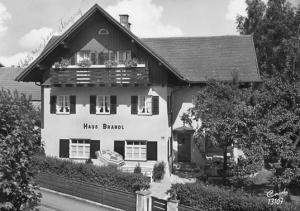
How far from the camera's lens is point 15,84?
45188 millimetres

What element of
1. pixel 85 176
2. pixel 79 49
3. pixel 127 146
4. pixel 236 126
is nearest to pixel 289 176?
pixel 236 126

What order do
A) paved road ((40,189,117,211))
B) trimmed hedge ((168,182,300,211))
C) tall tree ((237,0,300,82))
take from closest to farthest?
trimmed hedge ((168,182,300,211))
paved road ((40,189,117,211))
tall tree ((237,0,300,82))

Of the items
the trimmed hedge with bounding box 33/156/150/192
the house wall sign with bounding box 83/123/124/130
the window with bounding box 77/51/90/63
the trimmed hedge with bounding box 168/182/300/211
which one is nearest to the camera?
the trimmed hedge with bounding box 168/182/300/211

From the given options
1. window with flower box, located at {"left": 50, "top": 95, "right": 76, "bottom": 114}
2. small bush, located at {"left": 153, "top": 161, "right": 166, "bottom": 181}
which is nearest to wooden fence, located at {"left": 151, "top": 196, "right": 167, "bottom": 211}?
small bush, located at {"left": 153, "top": 161, "right": 166, "bottom": 181}

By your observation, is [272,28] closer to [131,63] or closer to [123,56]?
[123,56]

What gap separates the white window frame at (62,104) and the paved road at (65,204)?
839cm

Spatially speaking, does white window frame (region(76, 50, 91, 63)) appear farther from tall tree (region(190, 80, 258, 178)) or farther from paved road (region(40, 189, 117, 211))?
paved road (region(40, 189, 117, 211))

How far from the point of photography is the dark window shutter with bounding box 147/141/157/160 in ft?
85.6

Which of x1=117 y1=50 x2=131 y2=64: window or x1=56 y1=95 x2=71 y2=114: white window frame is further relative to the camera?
x1=56 y1=95 x2=71 y2=114: white window frame

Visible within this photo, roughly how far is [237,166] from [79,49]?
13081mm

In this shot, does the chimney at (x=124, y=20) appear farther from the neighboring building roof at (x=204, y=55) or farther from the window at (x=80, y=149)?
the window at (x=80, y=149)

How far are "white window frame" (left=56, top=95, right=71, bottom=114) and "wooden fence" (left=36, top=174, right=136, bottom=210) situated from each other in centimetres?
704

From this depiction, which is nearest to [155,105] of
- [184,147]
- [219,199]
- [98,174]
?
[184,147]

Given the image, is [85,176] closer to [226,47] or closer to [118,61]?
[118,61]
